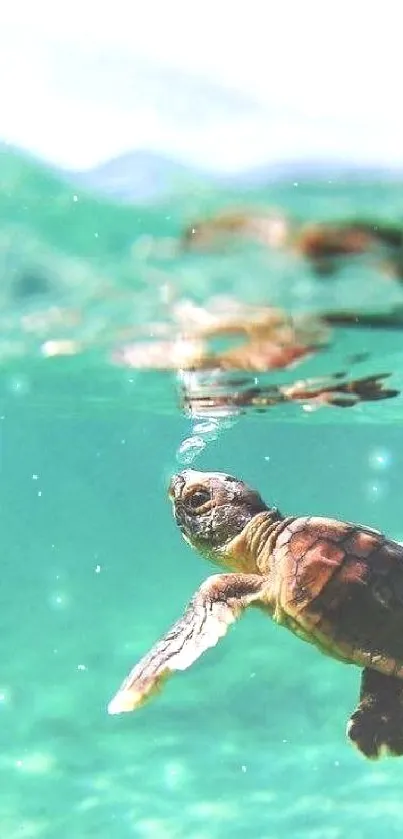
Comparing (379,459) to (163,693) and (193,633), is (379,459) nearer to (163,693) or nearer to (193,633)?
(163,693)

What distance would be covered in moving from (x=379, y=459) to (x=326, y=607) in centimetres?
4142

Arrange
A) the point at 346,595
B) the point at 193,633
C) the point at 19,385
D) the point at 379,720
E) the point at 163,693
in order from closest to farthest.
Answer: the point at 193,633 → the point at 379,720 → the point at 346,595 → the point at 163,693 → the point at 19,385

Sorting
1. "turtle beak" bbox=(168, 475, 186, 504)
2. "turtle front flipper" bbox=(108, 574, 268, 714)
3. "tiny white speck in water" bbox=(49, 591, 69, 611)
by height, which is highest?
"tiny white speck in water" bbox=(49, 591, 69, 611)

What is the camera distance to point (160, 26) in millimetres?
5938

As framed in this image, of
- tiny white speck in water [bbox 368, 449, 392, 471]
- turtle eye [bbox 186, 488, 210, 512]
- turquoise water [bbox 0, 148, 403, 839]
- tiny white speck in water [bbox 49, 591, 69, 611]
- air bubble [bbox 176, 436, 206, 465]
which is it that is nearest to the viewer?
turtle eye [bbox 186, 488, 210, 512]

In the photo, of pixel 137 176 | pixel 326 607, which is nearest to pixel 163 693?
pixel 326 607

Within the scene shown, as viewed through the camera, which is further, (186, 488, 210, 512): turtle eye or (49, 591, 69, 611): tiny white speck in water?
(49, 591, 69, 611): tiny white speck in water

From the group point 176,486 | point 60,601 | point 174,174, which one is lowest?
point 176,486

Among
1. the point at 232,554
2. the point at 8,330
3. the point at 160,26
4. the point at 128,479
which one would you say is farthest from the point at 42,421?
the point at 128,479

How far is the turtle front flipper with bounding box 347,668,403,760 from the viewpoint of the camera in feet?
24.1

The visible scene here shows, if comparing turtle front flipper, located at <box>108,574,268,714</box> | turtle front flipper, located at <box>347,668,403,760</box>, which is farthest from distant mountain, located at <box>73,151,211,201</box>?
turtle front flipper, located at <box>347,668,403,760</box>

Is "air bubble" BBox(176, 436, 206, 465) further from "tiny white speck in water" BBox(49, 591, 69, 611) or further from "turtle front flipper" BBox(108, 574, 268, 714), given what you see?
"turtle front flipper" BBox(108, 574, 268, 714)

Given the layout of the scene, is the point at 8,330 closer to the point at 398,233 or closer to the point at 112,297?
the point at 112,297

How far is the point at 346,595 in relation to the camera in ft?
25.6
